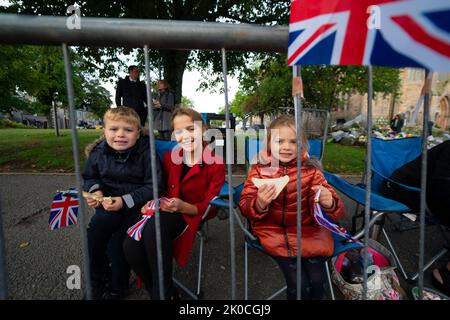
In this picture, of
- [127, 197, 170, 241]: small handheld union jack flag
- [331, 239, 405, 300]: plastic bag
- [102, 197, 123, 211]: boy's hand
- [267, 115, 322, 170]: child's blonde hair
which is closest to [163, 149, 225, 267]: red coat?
[127, 197, 170, 241]: small handheld union jack flag

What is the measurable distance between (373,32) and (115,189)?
176 centimetres

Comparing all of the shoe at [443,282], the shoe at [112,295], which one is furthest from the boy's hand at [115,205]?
the shoe at [443,282]

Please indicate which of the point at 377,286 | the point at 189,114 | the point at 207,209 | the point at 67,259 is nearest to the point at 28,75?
the point at 67,259

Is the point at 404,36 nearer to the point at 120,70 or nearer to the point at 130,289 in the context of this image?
the point at 130,289

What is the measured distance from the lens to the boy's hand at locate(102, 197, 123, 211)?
1.65 metres

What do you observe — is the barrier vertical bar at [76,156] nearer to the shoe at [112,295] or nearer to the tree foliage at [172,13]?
the shoe at [112,295]

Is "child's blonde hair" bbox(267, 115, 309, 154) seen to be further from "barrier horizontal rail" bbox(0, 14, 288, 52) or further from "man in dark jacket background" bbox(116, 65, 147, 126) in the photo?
"man in dark jacket background" bbox(116, 65, 147, 126)

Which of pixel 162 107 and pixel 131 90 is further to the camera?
pixel 131 90

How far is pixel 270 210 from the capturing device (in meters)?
1.67

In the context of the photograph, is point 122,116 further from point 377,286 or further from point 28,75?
point 28,75

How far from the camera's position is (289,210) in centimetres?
164

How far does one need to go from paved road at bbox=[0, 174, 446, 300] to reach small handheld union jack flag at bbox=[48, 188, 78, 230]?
1.88ft

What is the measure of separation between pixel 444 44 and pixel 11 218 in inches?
162

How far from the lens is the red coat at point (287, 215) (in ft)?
5.00
